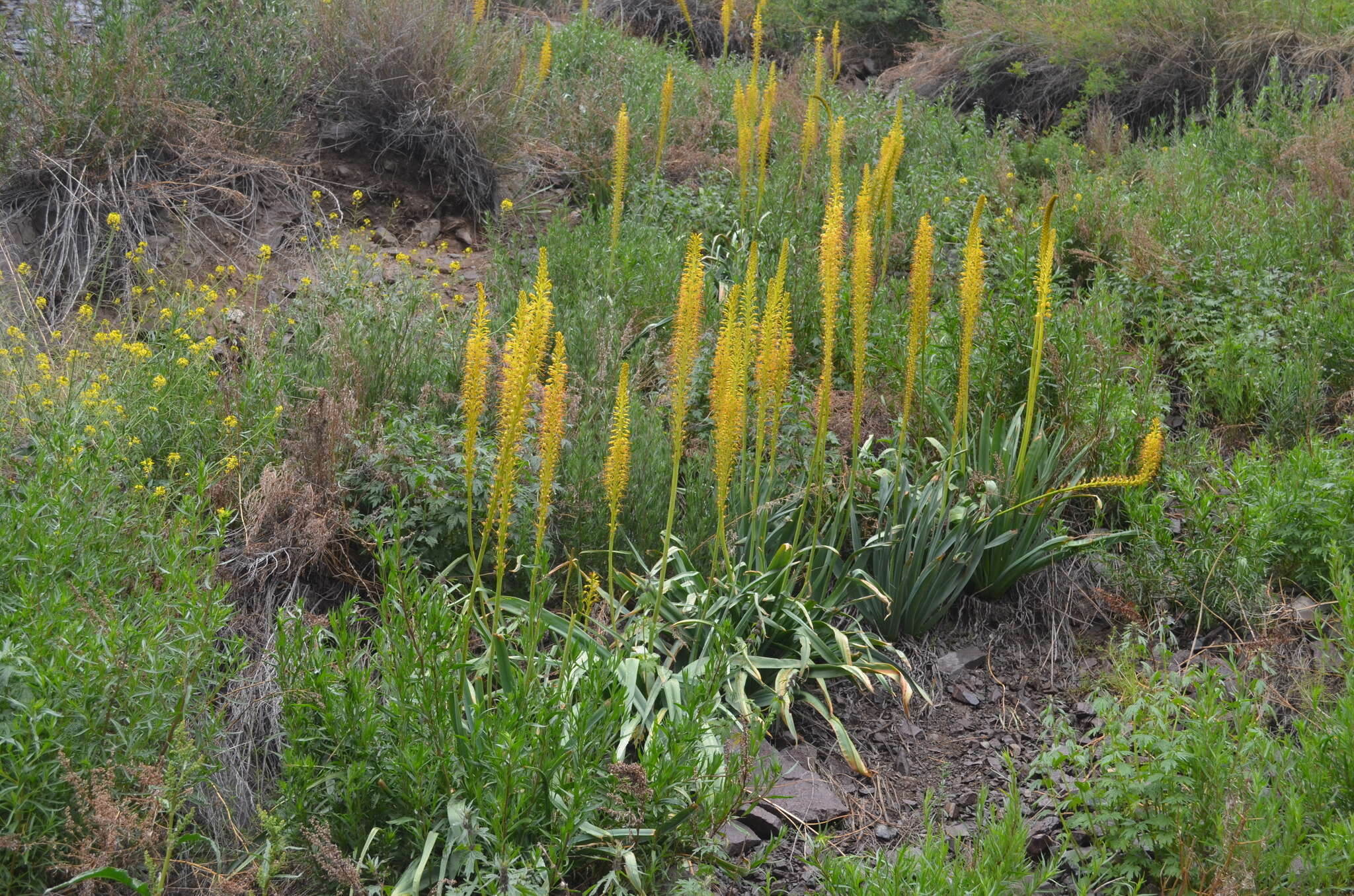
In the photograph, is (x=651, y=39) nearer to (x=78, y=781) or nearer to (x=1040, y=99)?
(x=1040, y=99)

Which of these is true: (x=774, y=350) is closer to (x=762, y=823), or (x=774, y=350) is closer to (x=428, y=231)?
(x=762, y=823)

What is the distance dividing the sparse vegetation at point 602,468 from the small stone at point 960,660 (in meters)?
0.06

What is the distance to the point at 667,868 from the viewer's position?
2.70 m

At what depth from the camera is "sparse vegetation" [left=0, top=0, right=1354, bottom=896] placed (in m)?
2.55

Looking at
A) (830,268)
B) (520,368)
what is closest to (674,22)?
(830,268)

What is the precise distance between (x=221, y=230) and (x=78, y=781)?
4486 mm

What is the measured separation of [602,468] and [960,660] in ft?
5.08

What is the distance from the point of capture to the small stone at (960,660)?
3.84 meters

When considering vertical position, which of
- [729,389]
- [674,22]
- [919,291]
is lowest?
[729,389]

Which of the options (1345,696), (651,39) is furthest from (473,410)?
(651,39)

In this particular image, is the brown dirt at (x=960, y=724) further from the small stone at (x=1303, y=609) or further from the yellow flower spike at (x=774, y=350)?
the yellow flower spike at (x=774, y=350)

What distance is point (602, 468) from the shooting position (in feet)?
13.3

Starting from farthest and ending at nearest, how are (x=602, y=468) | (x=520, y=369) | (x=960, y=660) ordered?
(x=602, y=468)
(x=960, y=660)
(x=520, y=369)

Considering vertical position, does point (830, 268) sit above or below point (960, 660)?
above
